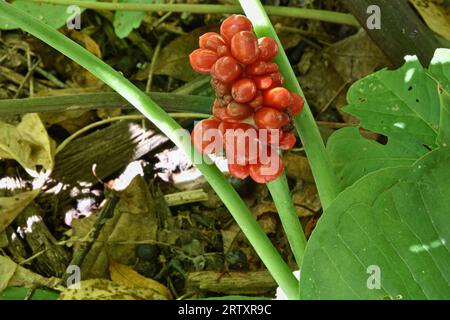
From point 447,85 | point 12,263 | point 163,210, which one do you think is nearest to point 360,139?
point 447,85

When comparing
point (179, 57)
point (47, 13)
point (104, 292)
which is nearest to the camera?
point (104, 292)

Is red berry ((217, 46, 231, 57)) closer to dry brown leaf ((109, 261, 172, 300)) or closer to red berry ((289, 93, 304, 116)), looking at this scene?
red berry ((289, 93, 304, 116))

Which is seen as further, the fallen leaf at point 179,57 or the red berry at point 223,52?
the fallen leaf at point 179,57

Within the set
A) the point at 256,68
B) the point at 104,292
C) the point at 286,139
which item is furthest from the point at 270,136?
the point at 104,292

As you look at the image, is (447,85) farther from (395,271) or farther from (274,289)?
(274,289)

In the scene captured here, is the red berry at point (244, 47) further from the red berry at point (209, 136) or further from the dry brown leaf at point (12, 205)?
the dry brown leaf at point (12, 205)

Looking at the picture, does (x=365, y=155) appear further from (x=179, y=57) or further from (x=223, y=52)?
(x=179, y=57)

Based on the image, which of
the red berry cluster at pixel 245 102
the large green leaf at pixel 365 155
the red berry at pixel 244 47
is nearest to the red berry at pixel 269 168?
the red berry cluster at pixel 245 102
